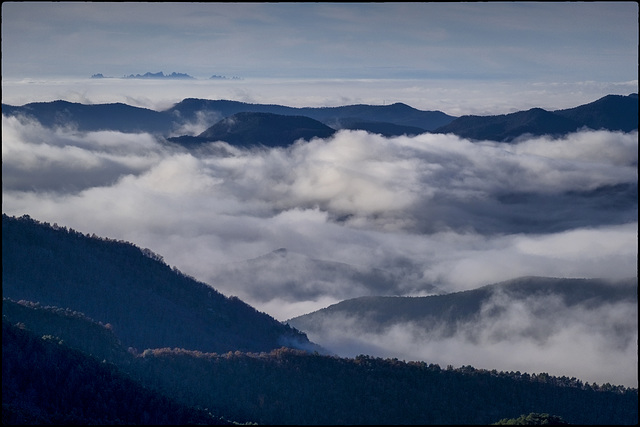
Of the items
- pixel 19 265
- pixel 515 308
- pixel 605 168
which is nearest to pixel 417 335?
pixel 515 308

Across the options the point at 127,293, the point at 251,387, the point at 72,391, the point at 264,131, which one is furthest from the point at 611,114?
the point at 72,391

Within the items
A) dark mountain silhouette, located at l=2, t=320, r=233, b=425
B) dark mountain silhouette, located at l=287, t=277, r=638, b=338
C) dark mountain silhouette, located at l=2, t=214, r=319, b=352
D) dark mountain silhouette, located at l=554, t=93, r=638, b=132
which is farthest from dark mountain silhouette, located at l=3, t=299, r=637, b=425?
dark mountain silhouette, located at l=554, t=93, r=638, b=132

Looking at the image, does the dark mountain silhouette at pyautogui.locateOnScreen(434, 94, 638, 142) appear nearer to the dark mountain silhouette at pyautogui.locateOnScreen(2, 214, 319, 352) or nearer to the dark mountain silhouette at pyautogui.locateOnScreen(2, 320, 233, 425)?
the dark mountain silhouette at pyautogui.locateOnScreen(2, 214, 319, 352)

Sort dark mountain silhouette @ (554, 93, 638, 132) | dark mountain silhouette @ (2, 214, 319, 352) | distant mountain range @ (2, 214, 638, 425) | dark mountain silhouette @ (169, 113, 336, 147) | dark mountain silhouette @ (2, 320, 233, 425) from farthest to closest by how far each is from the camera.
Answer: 1. dark mountain silhouette @ (169, 113, 336, 147)
2. dark mountain silhouette @ (554, 93, 638, 132)
3. dark mountain silhouette @ (2, 214, 319, 352)
4. distant mountain range @ (2, 214, 638, 425)
5. dark mountain silhouette @ (2, 320, 233, 425)

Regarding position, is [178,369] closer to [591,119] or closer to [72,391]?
[72,391]

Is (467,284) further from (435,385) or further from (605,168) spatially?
(435,385)

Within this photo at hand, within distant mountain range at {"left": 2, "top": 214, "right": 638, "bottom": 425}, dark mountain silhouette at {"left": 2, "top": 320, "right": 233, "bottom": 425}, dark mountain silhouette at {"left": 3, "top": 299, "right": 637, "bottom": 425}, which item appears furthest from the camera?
distant mountain range at {"left": 2, "top": 214, "right": 638, "bottom": 425}
